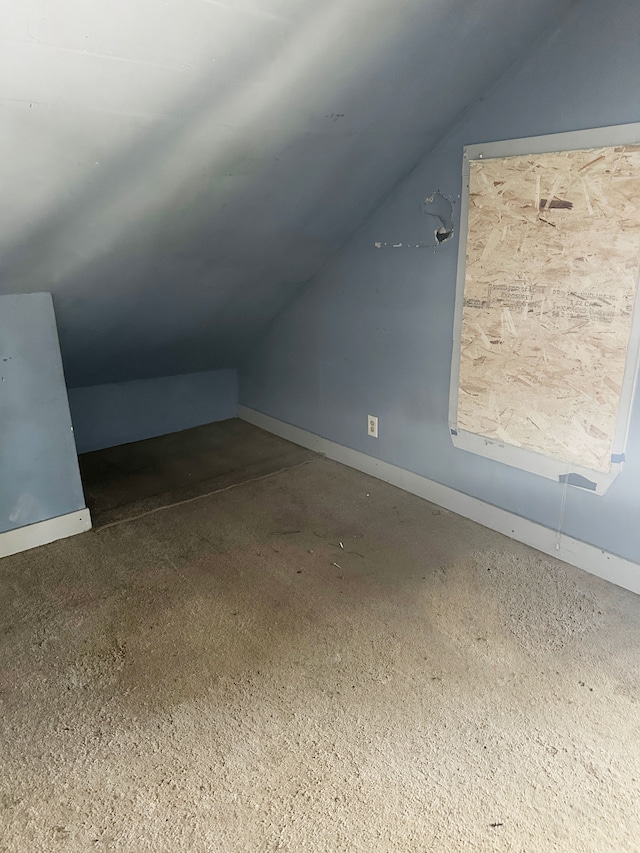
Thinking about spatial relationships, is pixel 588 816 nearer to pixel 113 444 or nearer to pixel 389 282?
pixel 389 282

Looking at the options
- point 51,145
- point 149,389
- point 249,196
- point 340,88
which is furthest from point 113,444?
point 340,88

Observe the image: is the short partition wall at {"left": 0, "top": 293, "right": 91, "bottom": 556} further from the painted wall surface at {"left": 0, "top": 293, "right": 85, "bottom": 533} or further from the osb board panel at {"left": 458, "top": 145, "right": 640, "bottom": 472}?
the osb board panel at {"left": 458, "top": 145, "right": 640, "bottom": 472}

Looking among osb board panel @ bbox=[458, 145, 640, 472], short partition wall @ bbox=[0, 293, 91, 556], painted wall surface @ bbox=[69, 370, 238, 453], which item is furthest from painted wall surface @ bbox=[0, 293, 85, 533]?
osb board panel @ bbox=[458, 145, 640, 472]

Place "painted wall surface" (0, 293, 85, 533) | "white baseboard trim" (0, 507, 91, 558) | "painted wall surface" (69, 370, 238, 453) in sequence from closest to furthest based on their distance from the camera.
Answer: "painted wall surface" (0, 293, 85, 533) < "white baseboard trim" (0, 507, 91, 558) < "painted wall surface" (69, 370, 238, 453)

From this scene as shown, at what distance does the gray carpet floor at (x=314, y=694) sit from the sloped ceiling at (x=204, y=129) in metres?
1.27

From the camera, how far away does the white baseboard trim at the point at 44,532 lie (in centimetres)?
250

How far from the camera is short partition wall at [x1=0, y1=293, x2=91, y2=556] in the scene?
2359mm

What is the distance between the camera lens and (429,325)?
2707 mm

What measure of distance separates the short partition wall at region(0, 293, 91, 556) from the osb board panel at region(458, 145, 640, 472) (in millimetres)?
1807

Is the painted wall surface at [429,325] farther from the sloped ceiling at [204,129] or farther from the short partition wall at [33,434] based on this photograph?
the short partition wall at [33,434]

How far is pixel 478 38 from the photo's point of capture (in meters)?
1.92

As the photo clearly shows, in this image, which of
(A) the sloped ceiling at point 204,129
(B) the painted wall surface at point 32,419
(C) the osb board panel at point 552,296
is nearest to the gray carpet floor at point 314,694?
(B) the painted wall surface at point 32,419

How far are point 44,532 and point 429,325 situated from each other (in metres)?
2.01

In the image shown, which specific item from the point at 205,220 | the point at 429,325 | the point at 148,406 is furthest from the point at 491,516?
the point at 148,406
